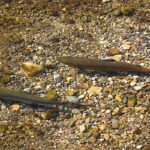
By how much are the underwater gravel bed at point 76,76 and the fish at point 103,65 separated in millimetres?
111

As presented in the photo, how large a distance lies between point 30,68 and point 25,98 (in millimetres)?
819

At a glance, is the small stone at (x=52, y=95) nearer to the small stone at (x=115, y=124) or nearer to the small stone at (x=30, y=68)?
the small stone at (x=30, y=68)

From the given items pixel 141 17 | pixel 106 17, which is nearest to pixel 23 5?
pixel 106 17

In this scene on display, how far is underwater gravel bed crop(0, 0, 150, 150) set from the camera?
24.0ft

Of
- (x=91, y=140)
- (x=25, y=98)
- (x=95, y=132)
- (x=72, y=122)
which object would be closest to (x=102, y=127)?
(x=95, y=132)

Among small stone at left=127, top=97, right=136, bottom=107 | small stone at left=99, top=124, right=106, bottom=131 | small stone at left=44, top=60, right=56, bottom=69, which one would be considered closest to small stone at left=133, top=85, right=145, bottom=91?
small stone at left=127, top=97, right=136, bottom=107

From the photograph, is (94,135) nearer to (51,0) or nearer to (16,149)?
(16,149)

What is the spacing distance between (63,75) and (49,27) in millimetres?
1305

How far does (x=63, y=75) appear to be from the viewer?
824 centimetres

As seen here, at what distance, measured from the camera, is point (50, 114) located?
7.60 meters

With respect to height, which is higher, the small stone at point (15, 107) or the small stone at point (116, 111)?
the small stone at point (116, 111)

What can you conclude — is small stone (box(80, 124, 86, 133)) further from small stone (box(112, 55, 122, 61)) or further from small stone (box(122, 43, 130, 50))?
small stone (box(122, 43, 130, 50))

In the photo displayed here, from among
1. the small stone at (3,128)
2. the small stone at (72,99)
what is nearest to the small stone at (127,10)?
the small stone at (72,99)

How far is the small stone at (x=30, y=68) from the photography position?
824 centimetres
